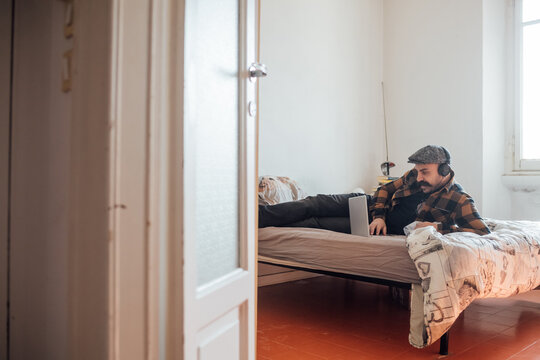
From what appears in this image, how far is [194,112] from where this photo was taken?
100 cm

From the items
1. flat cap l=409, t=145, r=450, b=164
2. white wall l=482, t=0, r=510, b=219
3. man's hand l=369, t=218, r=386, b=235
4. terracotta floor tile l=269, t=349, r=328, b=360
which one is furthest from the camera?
white wall l=482, t=0, r=510, b=219

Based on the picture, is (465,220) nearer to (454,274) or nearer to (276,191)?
→ (454,274)

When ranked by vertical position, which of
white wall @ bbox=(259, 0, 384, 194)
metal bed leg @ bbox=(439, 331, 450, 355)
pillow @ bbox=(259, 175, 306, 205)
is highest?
white wall @ bbox=(259, 0, 384, 194)

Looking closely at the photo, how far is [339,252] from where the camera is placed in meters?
A: 2.34

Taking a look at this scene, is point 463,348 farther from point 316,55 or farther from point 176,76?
point 316,55

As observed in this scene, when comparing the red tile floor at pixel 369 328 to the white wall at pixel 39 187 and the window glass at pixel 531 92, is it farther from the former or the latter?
the window glass at pixel 531 92

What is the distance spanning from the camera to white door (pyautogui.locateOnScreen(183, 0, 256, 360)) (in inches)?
38.6

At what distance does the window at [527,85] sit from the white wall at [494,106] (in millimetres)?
115

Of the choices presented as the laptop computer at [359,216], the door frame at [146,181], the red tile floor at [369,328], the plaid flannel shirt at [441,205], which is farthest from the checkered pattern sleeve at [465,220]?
the door frame at [146,181]

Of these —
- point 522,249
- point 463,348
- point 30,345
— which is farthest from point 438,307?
point 30,345

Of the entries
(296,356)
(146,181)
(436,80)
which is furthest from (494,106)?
(146,181)

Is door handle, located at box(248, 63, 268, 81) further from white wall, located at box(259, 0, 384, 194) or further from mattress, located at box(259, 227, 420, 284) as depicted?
white wall, located at box(259, 0, 384, 194)

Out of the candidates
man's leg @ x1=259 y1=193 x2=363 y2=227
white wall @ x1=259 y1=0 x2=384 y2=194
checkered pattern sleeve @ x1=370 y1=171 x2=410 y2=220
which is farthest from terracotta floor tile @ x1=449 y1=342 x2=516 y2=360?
white wall @ x1=259 y1=0 x2=384 y2=194

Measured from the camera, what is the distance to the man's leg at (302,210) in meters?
2.77
